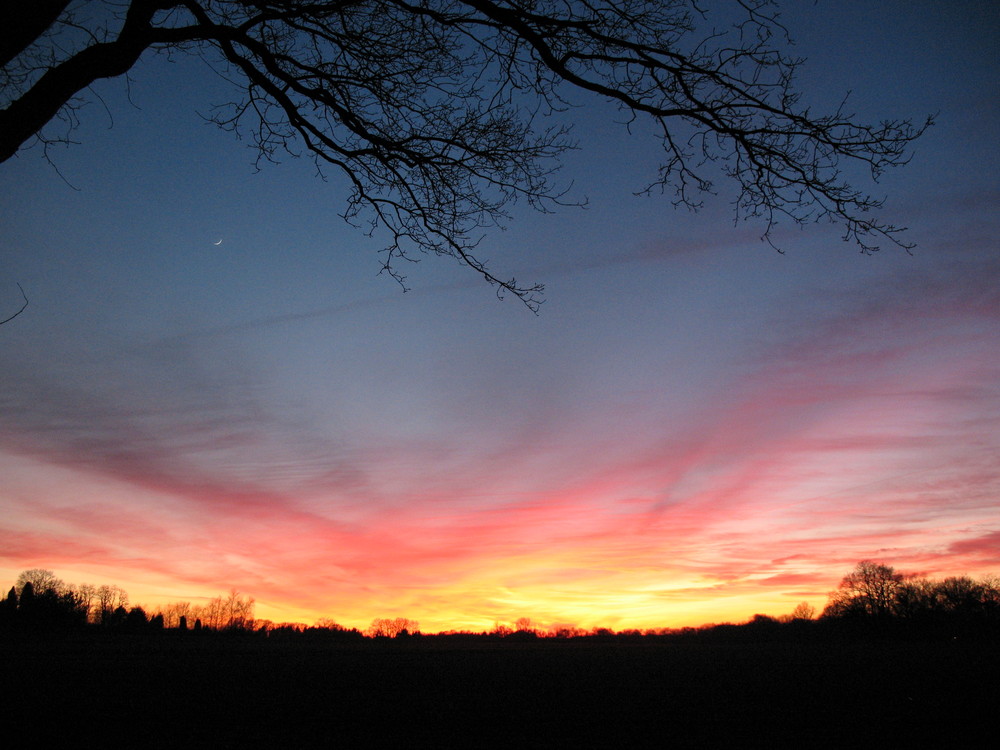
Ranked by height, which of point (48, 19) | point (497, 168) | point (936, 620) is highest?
point (497, 168)

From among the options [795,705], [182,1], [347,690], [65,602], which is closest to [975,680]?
[795,705]

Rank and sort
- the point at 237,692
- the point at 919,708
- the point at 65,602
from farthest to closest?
the point at 65,602
the point at 237,692
the point at 919,708

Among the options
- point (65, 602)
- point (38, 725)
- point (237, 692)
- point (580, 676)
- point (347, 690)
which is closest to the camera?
point (38, 725)

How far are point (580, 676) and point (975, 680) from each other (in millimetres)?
7337

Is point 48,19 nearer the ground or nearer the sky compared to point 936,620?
nearer the sky

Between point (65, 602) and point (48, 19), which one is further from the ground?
point (48, 19)

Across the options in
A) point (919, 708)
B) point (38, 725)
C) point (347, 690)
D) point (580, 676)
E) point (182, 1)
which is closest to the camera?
point (182, 1)

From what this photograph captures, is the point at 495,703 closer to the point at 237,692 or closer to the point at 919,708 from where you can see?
the point at 237,692

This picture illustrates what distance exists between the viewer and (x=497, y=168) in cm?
507

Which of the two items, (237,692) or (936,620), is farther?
(936,620)

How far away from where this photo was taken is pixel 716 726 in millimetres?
6113

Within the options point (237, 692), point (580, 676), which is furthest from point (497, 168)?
point (580, 676)

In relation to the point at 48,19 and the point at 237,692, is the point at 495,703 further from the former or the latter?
the point at 48,19

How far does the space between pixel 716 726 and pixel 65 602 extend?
3372 inches
